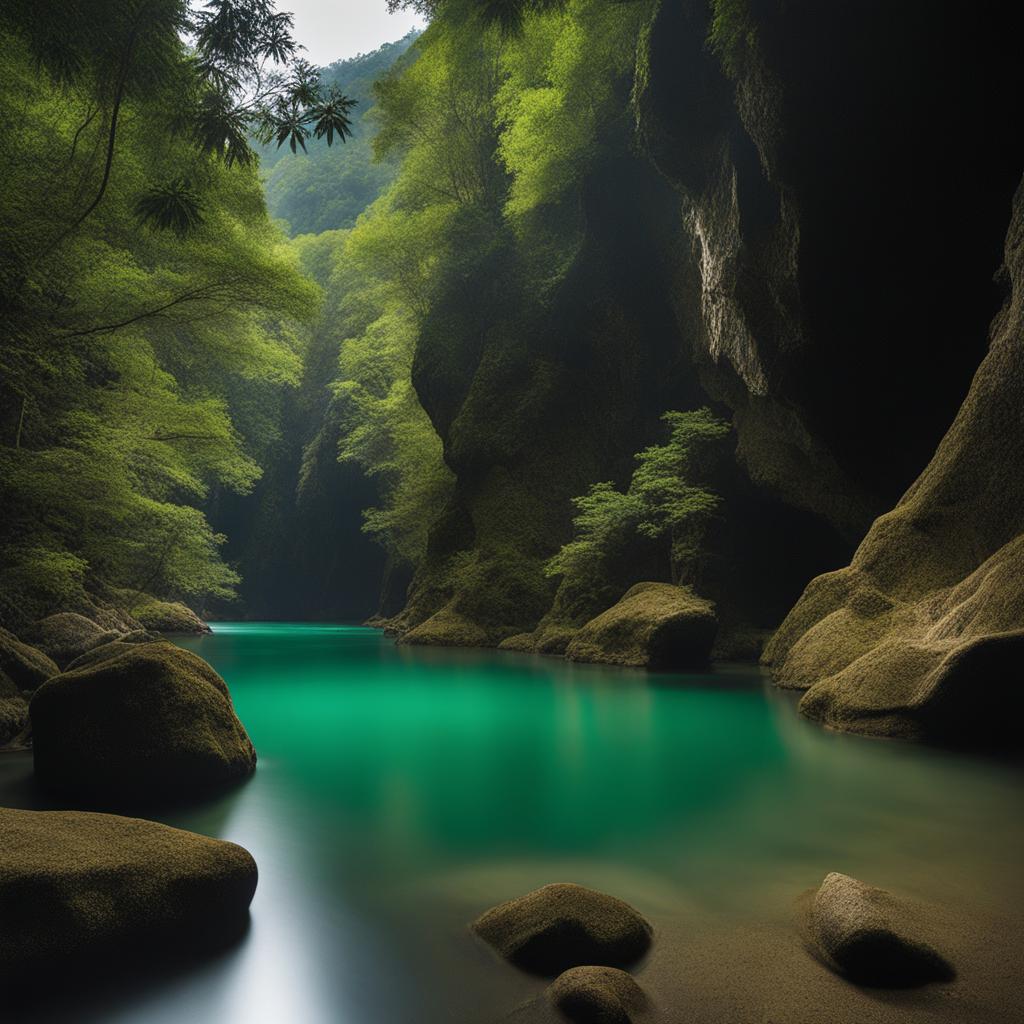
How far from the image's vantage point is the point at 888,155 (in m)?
9.34

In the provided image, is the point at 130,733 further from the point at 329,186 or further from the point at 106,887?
the point at 329,186

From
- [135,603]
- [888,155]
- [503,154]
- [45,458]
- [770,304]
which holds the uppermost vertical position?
[503,154]

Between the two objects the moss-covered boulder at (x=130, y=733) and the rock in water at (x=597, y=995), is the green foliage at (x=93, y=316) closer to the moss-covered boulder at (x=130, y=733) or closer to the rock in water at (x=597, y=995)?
the moss-covered boulder at (x=130, y=733)

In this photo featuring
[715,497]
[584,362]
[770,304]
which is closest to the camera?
[770,304]

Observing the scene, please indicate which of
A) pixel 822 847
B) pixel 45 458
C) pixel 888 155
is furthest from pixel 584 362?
pixel 822 847

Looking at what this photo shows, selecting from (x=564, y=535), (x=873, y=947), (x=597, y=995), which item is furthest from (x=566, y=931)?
(x=564, y=535)

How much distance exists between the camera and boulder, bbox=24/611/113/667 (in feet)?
37.1

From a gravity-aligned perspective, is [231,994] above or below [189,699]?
below

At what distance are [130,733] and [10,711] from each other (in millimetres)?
2235

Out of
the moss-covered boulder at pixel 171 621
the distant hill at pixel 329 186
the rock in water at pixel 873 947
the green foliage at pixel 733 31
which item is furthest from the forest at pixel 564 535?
the distant hill at pixel 329 186

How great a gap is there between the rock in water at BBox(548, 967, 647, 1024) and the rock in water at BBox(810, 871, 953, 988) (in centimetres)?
67

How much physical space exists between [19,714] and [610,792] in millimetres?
4741

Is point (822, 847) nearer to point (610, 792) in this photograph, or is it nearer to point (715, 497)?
point (610, 792)

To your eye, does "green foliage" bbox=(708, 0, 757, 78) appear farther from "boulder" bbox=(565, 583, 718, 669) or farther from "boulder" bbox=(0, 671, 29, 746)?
"boulder" bbox=(0, 671, 29, 746)
